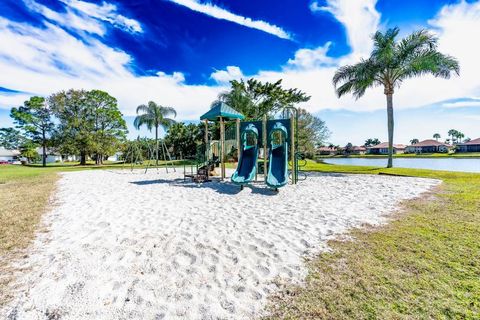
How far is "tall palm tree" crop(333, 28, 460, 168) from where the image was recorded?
51.0 ft

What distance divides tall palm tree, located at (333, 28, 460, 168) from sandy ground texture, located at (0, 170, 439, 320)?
510 inches

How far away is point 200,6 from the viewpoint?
40.2 ft

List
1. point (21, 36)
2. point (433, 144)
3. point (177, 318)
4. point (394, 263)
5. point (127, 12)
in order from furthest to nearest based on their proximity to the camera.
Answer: point (433, 144), point (127, 12), point (21, 36), point (394, 263), point (177, 318)

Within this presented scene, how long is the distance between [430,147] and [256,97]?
70.4m

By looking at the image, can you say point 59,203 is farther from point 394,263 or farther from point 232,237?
point 394,263

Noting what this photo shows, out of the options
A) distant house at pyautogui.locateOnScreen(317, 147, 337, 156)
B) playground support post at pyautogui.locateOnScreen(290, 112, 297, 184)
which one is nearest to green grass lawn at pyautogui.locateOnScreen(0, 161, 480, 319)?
playground support post at pyautogui.locateOnScreen(290, 112, 297, 184)

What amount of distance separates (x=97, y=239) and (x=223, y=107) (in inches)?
294

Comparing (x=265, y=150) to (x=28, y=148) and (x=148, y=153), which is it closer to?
(x=148, y=153)

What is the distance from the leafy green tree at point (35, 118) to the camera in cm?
3016

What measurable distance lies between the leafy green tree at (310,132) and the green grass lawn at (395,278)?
97.4 ft

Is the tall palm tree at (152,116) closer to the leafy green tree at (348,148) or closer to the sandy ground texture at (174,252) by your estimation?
the sandy ground texture at (174,252)

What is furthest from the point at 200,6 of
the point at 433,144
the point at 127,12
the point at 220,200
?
the point at 433,144

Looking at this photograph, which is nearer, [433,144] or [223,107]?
[223,107]

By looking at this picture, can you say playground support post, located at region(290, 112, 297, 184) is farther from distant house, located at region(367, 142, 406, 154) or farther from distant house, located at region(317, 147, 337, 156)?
distant house, located at region(367, 142, 406, 154)
